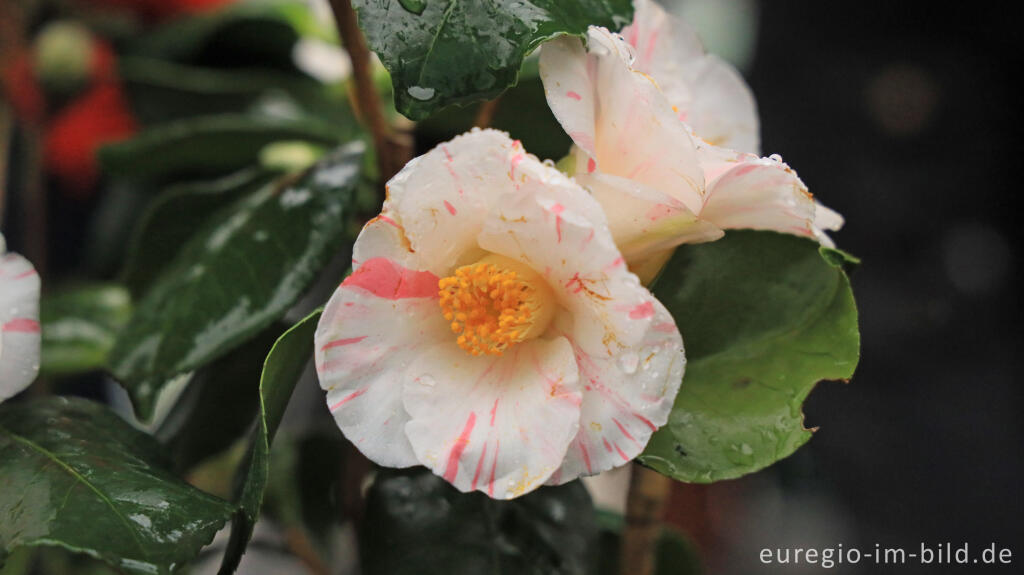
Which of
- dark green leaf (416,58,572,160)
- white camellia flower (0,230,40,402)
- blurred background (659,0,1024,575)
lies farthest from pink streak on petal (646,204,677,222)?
blurred background (659,0,1024,575)

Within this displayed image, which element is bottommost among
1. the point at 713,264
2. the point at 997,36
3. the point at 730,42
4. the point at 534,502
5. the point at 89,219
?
the point at 89,219

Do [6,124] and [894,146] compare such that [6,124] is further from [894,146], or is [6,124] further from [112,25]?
[894,146]

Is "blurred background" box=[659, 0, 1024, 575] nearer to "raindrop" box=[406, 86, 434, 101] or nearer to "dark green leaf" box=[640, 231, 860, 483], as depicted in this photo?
"dark green leaf" box=[640, 231, 860, 483]

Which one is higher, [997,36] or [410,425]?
[410,425]

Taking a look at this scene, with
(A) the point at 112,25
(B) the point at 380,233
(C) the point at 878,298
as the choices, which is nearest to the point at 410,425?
(B) the point at 380,233

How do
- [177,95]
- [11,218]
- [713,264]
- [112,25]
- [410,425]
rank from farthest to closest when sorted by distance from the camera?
[11,218], [112,25], [177,95], [713,264], [410,425]

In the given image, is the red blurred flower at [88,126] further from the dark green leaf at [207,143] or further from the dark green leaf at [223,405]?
the dark green leaf at [223,405]
